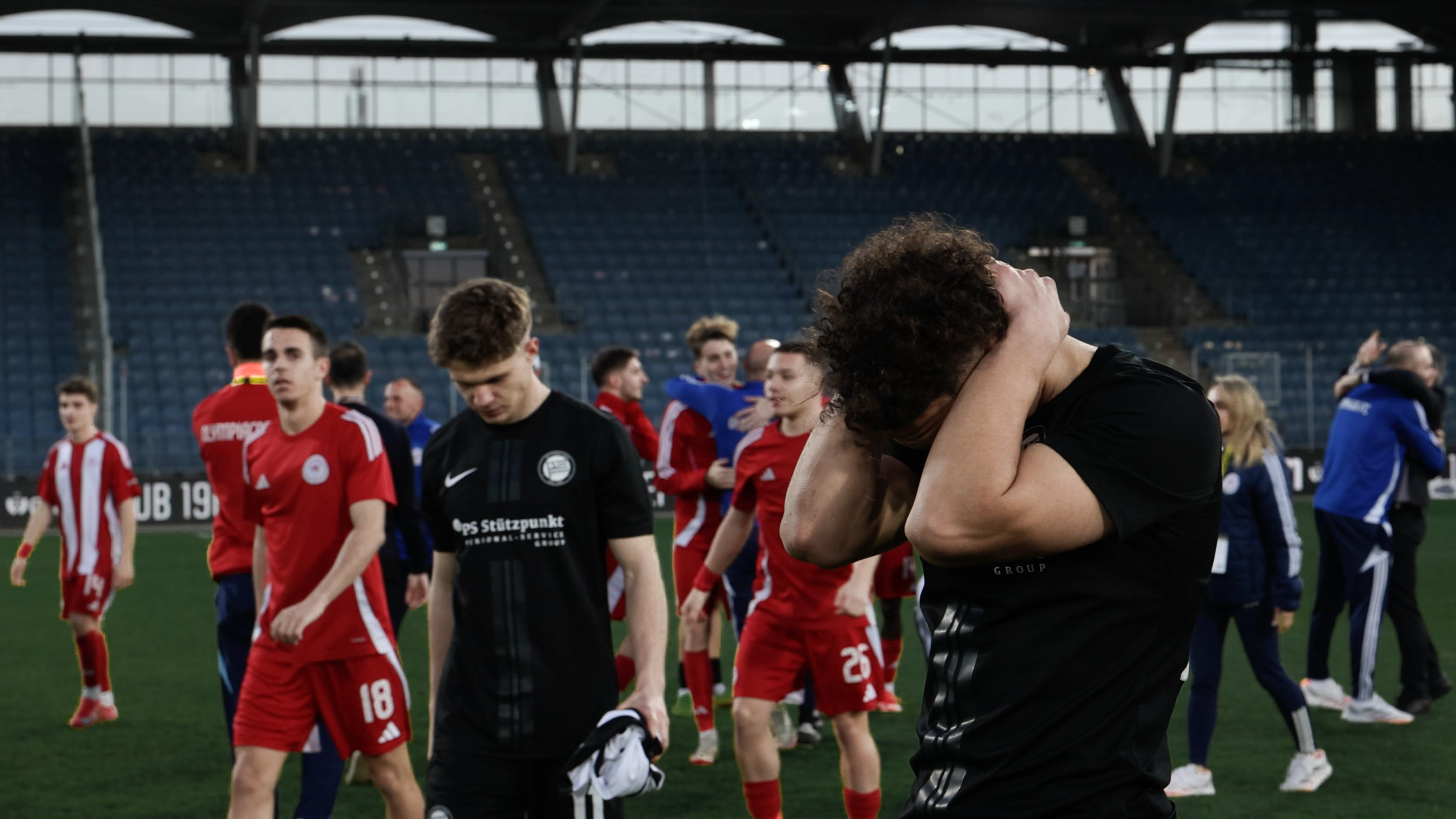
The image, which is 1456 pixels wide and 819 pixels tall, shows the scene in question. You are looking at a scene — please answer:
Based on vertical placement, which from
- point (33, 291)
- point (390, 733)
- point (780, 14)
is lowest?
point (390, 733)

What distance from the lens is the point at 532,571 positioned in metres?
3.74

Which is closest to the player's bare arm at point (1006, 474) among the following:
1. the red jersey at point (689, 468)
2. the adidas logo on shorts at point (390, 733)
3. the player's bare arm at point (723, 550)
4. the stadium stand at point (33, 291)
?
the adidas logo on shorts at point (390, 733)

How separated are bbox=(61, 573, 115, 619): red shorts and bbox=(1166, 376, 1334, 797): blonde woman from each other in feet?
19.6

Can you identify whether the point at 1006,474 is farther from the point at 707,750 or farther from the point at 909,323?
the point at 707,750

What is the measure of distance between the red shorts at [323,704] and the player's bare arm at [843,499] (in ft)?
9.06

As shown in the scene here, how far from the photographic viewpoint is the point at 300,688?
15.1 feet

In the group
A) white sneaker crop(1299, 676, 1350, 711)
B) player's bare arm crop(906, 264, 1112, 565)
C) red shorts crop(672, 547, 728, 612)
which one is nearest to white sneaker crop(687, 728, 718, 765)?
red shorts crop(672, 547, 728, 612)

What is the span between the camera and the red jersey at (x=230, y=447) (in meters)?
5.66

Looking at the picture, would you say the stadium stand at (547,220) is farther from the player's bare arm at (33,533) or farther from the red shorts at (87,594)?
the red shorts at (87,594)

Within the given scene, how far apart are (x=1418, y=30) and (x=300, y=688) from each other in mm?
35329

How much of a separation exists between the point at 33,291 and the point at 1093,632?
27900 mm

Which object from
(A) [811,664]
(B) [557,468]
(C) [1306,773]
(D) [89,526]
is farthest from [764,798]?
(D) [89,526]

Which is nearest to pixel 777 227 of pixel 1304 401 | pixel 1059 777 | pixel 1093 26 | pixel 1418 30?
pixel 1093 26

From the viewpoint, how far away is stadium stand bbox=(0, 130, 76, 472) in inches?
899
